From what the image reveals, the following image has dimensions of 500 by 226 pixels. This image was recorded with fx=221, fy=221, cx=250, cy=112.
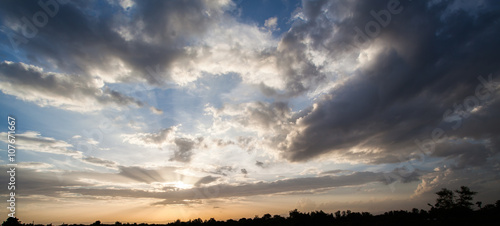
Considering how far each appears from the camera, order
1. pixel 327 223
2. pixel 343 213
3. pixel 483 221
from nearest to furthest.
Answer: pixel 483 221
pixel 327 223
pixel 343 213

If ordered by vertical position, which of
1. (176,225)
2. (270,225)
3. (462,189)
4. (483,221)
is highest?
(483,221)

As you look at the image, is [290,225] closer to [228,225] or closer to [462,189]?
[228,225]

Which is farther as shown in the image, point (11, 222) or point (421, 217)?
point (11, 222)

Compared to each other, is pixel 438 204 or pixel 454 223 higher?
pixel 454 223

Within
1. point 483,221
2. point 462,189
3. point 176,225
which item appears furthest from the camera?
point 176,225

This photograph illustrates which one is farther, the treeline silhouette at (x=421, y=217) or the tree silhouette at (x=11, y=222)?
the tree silhouette at (x=11, y=222)

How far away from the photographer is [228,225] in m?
113

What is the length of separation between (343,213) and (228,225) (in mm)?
55903

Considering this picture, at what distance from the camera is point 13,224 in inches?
3812

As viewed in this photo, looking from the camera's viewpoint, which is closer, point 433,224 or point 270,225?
point 433,224

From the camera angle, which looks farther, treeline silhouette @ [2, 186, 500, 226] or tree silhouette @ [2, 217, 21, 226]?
tree silhouette @ [2, 217, 21, 226]

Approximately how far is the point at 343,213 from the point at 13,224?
14381 cm

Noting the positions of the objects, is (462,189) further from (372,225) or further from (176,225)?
(176,225)

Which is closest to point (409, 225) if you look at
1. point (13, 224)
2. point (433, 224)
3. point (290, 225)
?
point (433, 224)
